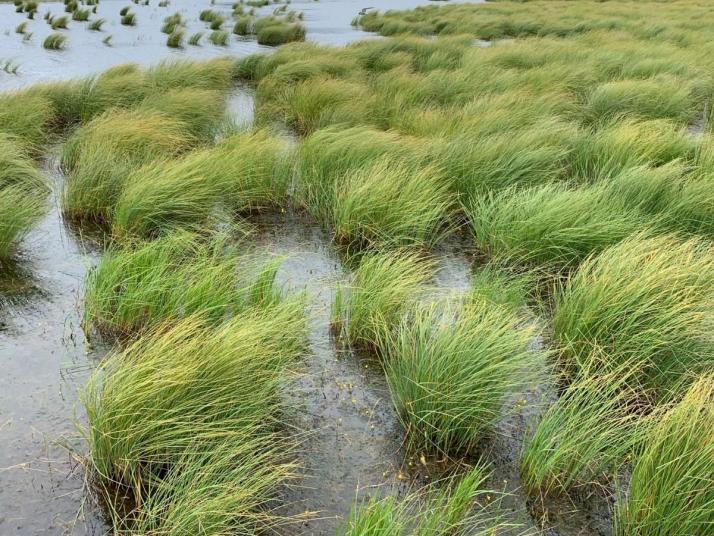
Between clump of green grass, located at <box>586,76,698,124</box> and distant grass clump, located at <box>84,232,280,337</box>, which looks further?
clump of green grass, located at <box>586,76,698,124</box>

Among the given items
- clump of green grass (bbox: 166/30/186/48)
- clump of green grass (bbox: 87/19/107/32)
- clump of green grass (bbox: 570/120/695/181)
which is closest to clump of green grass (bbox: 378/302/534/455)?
clump of green grass (bbox: 570/120/695/181)

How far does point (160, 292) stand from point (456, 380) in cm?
198

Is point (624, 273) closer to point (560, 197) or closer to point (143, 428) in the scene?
point (560, 197)

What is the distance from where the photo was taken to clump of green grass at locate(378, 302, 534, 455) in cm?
316

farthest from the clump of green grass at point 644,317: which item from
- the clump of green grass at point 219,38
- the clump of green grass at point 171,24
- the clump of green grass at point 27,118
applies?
the clump of green grass at point 171,24

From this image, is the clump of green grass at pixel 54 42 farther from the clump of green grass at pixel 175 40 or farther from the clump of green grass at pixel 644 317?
the clump of green grass at pixel 644 317

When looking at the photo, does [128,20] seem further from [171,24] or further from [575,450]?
[575,450]

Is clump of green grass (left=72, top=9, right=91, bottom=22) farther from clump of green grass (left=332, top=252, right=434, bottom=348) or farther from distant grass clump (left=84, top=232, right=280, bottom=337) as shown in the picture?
clump of green grass (left=332, top=252, right=434, bottom=348)

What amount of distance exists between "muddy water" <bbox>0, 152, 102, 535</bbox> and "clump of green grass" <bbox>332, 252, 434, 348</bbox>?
160 cm

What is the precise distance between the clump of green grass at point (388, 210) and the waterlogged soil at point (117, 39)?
25.5ft

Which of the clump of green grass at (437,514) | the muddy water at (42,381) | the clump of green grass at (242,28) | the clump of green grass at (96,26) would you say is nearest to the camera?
the clump of green grass at (437,514)

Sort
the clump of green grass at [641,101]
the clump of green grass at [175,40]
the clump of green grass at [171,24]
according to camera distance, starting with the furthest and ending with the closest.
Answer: the clump of green grass at [171,24]
the clump of green grass at [175,40]
the clump of green grass at [641,101]

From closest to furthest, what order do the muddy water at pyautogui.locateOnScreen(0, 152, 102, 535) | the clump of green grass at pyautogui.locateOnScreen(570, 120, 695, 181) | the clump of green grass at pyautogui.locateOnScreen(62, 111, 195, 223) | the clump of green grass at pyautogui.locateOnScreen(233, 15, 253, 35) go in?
the muddy water at pyautogui.locateOnScreen(0, 152, 102, 535) → the clump of green grass at pyautogui.locateOnScreen(62, 111, 195, 223) → the clump of green grass at pyautogui.locateOnScreen(570, 120, 695, 181) → the clump of green grass at pyautogui.locateOnScreen(233, 15, 253, 35)

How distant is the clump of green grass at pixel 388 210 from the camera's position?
528 cm
